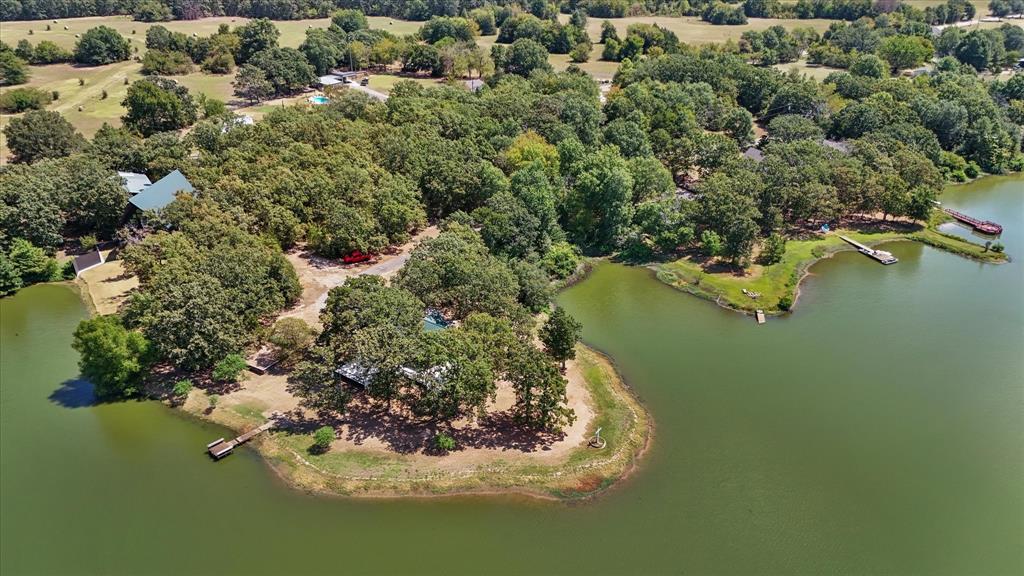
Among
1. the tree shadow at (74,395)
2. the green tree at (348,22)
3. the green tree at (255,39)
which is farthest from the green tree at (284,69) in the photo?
the tree shadow at (74,395)

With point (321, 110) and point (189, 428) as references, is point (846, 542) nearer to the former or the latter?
point (189, 428)

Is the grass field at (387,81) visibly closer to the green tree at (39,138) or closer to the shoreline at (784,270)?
the green tree at (39,138)

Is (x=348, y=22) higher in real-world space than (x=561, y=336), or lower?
higher

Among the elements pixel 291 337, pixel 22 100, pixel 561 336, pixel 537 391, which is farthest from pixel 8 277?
pixel 22 100

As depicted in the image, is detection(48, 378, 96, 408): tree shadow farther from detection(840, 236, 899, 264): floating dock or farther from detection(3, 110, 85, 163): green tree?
detection(840, 236, 899, 264): floating dock

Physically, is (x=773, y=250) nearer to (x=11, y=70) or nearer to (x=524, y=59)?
(x=524, y=59)

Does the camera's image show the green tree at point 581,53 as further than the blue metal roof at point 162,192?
Yes

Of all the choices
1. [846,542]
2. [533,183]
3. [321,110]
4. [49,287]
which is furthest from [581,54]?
[846,542]

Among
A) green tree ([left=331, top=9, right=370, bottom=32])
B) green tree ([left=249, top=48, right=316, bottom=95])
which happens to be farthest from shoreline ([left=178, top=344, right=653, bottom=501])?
green tree ([left=331, top=9, right=370, bottom=32])
